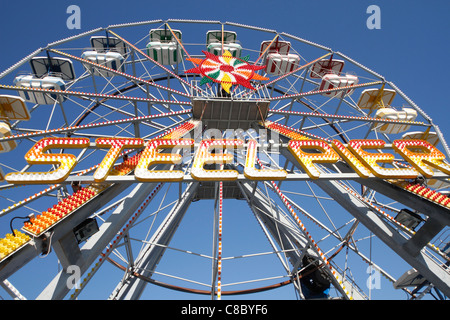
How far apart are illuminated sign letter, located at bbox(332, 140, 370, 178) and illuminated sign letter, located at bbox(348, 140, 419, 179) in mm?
121

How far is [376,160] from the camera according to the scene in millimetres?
8961

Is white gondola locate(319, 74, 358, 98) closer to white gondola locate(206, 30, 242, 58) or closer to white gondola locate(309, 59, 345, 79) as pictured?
white gondola locate(309, 59, 345, 79)

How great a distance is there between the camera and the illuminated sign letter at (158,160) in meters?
7.44

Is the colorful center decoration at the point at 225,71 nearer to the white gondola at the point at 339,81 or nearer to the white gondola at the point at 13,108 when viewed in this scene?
the white gondola at the point at 339,81

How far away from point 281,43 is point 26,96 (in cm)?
1396

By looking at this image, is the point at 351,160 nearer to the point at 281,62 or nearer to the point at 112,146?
the point at 112,146

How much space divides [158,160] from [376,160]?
6356mm

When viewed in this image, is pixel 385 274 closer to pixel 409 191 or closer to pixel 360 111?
pixel 409 191

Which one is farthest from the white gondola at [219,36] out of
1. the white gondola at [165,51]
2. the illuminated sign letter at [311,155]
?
the illuminated sign letter at [311,155]

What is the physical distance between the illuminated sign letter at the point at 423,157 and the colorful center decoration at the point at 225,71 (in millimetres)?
6121

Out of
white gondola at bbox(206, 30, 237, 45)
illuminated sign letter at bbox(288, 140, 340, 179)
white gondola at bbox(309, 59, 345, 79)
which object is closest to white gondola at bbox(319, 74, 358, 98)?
white gondola at bbox(309, 59, 345, 79)

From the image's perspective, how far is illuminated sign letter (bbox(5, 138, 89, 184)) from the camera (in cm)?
722

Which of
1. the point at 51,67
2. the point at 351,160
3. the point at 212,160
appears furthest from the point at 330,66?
the point at 51,67
